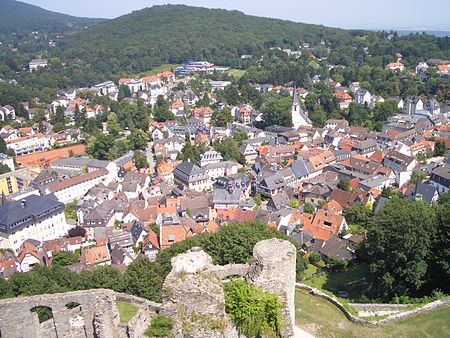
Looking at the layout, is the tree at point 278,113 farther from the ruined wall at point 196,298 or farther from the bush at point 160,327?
the ruined wall at point 196,298

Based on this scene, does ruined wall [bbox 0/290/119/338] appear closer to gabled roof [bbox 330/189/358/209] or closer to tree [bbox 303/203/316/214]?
tree [bbox 303/203/316/214]

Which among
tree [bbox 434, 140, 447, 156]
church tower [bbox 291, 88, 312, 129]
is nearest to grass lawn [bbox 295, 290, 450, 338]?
tree [bbox 434, 140, 447, 156]

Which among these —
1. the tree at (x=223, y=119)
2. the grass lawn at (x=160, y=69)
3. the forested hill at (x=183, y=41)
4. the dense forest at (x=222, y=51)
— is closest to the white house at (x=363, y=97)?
the dense forest at (x=222, y=51)

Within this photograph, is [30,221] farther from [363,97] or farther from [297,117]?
[363,97]

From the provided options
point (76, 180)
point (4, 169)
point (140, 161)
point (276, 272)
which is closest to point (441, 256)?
point (276, 272)

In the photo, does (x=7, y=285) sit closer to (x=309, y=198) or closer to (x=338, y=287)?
(x=338, y=287)

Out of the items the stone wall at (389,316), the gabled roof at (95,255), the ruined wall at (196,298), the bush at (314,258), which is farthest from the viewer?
the bush at (314,258)

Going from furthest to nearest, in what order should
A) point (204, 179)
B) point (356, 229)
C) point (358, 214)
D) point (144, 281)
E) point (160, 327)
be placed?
1. point (204, 179)
2. point (358, 214)
3. point (356, 229)
4. point (144, 281)
5. point (160, 327)
